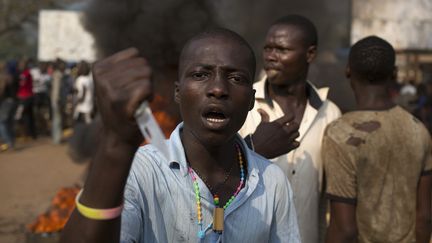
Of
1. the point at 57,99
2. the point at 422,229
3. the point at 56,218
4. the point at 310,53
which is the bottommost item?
the point at 57,99

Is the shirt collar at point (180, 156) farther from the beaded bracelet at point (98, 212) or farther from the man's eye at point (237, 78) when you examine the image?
the beaded bracelet at point (98, 212)

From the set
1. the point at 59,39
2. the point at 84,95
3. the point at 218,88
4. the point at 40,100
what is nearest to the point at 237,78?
the point at 218,88

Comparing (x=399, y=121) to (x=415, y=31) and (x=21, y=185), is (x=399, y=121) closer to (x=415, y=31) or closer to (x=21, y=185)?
(x=21, y=185)

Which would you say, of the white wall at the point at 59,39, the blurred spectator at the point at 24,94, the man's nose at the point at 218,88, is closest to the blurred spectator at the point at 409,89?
the blurred spectator at the point at 24,94

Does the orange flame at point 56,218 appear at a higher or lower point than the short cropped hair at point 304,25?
lower

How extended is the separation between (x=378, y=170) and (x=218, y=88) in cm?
142

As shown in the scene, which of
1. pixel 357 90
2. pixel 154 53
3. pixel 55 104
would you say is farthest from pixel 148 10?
pixel 357 90

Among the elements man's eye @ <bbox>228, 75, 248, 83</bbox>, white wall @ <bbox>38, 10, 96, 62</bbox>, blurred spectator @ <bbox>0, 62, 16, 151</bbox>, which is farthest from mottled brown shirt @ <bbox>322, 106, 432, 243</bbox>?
white wall @ <bbox>38, 10, 96, 62</bbox>

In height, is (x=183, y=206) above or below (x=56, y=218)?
above

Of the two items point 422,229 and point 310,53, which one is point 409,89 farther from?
point 422,229

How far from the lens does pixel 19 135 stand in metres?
13.9

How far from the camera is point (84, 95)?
38.2ft

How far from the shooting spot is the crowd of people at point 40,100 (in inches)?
458

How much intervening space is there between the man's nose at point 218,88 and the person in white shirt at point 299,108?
1.14m
